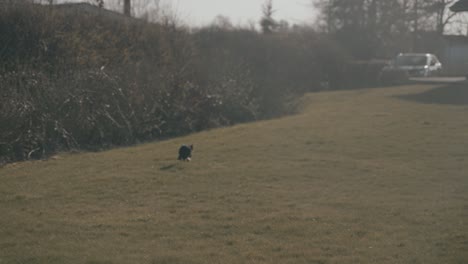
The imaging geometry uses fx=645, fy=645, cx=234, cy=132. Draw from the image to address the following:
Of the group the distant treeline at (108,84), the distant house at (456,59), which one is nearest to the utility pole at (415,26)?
the distant house at (456,59)

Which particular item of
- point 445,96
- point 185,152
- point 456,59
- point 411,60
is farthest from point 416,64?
point 185,152

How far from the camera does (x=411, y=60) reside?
4353cm

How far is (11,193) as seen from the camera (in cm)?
924

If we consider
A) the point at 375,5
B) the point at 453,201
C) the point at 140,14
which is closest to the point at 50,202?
the point at 453,201

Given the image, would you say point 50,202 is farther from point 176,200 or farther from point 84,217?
point 176,200

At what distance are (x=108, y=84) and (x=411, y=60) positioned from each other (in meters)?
32.4

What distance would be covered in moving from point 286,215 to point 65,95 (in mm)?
7411

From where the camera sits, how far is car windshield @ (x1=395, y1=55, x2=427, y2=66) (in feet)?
141

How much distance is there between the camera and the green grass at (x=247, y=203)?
6.57 m

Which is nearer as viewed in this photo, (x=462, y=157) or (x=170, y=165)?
(x=170, y=165)

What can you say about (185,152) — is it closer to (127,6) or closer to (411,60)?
(127,6)

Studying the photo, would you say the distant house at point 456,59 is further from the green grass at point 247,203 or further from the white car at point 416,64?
the green grass at point 247,203

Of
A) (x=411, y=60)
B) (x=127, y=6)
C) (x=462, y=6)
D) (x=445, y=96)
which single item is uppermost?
(x=127, y=6)

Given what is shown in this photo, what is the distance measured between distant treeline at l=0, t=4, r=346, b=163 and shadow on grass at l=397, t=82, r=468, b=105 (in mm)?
7318
